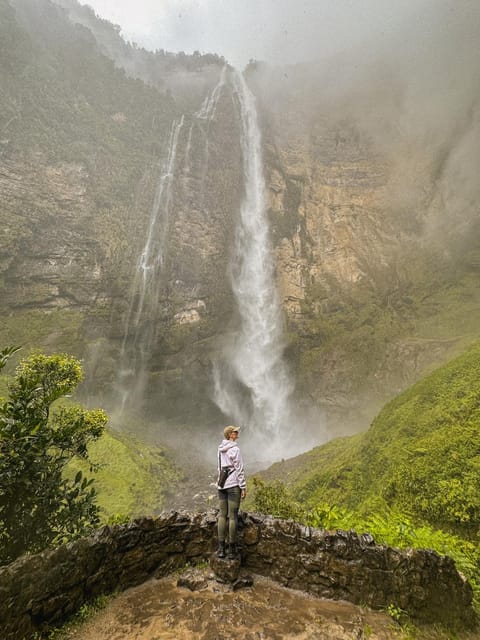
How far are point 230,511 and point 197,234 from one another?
31269mm

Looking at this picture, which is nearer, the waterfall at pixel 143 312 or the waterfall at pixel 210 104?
the waterfall at pixel 143 312

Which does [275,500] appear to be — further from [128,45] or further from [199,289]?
[128,45]

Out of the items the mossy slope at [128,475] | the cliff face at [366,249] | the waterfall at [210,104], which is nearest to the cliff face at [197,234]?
the cliff face at [366,249]

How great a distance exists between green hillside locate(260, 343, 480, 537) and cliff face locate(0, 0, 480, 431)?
1195 centimetres

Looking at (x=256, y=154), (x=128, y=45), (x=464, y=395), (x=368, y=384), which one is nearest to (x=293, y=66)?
(x=256, y=154)

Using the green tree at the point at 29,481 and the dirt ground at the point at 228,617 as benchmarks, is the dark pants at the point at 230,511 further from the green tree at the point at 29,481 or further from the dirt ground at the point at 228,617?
the green tree at the point at 29,481

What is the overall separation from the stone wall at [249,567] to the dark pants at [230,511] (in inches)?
12.9

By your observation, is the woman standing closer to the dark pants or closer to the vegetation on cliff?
the dark pants

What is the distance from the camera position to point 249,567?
497 centimetres

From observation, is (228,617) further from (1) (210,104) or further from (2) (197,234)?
(1) (210,104)

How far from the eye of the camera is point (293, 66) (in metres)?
54.0

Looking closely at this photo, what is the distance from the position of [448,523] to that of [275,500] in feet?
10.3

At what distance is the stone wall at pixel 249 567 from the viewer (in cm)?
361

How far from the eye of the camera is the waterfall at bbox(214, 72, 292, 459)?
27.9 meters
